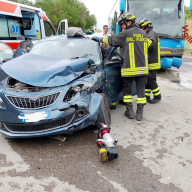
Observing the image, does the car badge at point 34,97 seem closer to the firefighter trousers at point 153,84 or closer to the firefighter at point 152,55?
the firefighter at point 152,55

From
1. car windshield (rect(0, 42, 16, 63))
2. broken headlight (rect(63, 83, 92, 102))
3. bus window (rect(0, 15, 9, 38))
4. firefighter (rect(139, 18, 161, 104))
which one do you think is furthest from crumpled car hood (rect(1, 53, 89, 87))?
bus window (rect(0, 15, 9, 38))

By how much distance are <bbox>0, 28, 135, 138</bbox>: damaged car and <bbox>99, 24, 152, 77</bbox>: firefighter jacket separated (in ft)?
2.21

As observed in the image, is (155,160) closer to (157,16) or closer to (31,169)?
(31,169)

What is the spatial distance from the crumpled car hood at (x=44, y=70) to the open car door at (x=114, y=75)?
71 cm

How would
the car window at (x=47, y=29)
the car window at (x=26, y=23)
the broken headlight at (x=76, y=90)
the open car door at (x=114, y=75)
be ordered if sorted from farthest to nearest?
the car window at (x=47, y=29) → the car window at (x=26, y=23) → the open car door at (x=114, y=75) → the broken headlight at (x=76, y=90)

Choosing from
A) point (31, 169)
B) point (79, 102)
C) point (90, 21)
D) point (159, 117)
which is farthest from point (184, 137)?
point (90, 21)

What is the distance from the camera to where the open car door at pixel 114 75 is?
4340 millimetres

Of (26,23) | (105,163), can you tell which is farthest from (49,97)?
(26,23)

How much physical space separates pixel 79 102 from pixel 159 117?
7.47ft

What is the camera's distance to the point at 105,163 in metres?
2.91

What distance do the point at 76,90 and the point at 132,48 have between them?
1603mm

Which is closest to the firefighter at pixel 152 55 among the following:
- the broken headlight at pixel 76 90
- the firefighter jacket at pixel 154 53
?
the firefighter jacket at pixel 154 53

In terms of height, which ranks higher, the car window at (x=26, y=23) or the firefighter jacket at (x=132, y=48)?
the car window at (x=26, y=23)

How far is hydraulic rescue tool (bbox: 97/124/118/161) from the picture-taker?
284 centimetres
